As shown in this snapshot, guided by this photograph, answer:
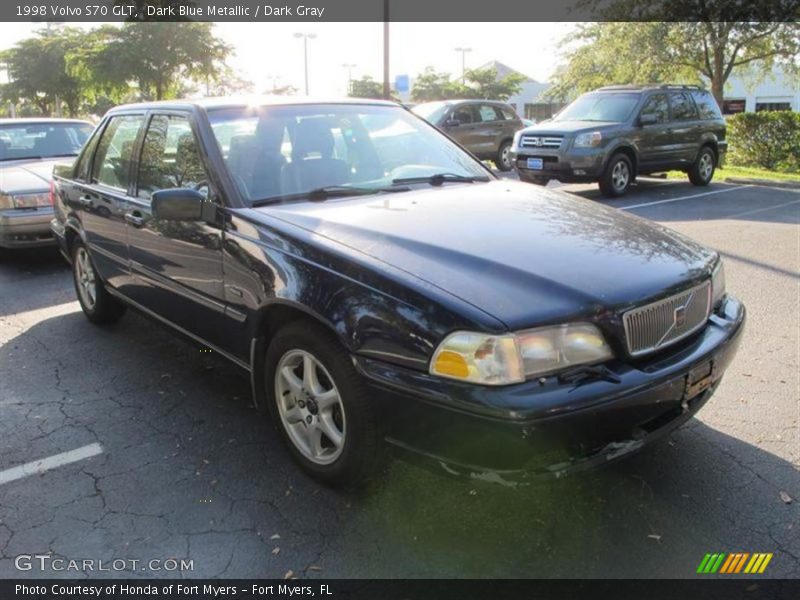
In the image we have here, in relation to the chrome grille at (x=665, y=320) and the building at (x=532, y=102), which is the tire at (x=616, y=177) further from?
the building at (x=532, y=102)

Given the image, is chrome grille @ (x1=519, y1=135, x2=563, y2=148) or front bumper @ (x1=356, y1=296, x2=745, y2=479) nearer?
front bumper @ (x1=356, y1=296, x2=745, y2=479)

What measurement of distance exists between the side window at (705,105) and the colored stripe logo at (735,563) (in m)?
12.2

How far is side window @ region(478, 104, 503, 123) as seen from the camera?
16.6 metres

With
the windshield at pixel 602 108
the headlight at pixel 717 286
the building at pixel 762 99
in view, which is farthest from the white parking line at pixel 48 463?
the building at pixel 762 99

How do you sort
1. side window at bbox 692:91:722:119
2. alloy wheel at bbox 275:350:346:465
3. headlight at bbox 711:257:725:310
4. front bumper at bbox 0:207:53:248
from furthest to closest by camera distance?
side window at bbox 692:91:722:119 < front bumper at bbox 0:207:53:248 < headlight at bbox 711:257:725:310 < alloy wheel at bbox 275:350:346:465

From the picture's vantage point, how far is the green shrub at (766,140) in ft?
56.7

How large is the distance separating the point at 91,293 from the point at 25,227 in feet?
8.45

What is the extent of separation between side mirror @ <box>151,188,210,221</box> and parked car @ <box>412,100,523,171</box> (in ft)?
40.3

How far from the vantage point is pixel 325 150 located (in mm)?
3756

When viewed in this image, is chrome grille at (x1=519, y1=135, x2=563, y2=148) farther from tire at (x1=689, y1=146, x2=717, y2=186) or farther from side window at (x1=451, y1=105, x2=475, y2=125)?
side window at (x1=451, y1=105, x2=475, y2=125)

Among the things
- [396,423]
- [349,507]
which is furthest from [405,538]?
[396,423]

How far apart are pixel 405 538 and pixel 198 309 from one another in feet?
5.60

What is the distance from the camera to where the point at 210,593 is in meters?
2.41

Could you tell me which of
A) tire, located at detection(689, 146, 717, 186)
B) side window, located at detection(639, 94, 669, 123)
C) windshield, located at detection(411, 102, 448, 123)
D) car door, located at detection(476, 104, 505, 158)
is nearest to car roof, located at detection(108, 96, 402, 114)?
side window, located at detection(639, 94, 669, 123)
